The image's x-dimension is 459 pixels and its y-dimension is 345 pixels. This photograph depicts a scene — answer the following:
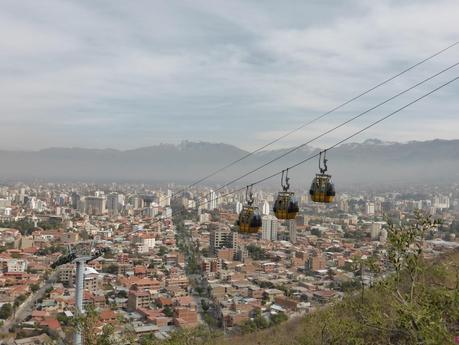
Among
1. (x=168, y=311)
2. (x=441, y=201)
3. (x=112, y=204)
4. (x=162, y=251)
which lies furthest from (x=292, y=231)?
(x=112, y=204)

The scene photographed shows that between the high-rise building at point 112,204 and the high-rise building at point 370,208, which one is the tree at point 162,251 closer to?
the high-rise building at point 370,208

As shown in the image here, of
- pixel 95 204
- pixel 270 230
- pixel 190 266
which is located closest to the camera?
pixel 190 266

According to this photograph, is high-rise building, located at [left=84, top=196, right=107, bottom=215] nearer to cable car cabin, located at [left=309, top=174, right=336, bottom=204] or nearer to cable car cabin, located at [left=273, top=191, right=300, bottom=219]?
cable car cabin, located at [left=273, top=191, right=300, bottom=219]

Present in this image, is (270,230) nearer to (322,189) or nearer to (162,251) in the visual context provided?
(162,251)

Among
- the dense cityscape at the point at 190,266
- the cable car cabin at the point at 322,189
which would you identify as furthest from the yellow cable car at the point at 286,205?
the dense cityscape at the point at 190,266

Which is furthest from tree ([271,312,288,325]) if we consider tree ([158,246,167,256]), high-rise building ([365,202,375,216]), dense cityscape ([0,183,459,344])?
high-rise building ([365,202,375,216])

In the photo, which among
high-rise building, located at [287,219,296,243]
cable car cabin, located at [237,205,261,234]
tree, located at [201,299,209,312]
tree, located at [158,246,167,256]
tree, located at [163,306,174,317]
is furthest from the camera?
high-rise building, located at [287,219,296,243]
